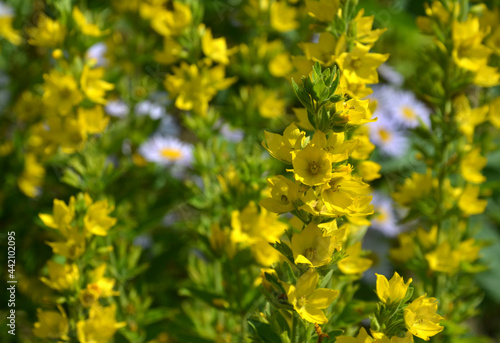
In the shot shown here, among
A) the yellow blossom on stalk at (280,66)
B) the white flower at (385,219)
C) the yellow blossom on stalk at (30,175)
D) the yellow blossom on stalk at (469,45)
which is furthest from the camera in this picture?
the white flower at (385,219)

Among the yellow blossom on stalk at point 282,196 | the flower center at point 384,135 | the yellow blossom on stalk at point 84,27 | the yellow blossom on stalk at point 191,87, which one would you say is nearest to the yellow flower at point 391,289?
the yellow blossom on stalk at point 282,196

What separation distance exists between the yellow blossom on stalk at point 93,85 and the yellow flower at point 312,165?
735mm

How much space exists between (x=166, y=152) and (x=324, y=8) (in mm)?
1239

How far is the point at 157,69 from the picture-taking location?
6.14 feet

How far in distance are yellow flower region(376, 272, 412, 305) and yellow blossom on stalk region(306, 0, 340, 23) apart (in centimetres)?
47

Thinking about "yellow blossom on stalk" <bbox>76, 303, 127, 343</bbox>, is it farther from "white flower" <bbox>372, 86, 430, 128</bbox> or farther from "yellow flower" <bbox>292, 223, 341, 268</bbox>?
"white flower" <bbox>372, 86, 430, 128</bbox>

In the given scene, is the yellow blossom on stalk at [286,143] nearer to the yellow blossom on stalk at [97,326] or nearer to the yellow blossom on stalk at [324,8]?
the yellow blossom on stalk at [324,8]

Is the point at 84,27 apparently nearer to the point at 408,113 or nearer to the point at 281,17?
the point at 281,17

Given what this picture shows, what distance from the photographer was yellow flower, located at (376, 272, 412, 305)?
0.80 meters

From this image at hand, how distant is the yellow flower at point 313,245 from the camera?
77 centimetres

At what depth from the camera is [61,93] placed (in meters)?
1.32

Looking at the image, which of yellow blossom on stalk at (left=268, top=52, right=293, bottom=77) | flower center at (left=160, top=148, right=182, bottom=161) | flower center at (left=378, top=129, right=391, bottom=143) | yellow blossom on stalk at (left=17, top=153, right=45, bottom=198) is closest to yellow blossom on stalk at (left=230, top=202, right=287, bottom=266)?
yellow blossom on stalk at (left=268, top=52, right=293, bottom=77)

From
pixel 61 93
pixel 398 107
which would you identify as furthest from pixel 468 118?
pixel 398 107

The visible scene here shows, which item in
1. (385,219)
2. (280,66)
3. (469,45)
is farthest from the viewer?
(385,219)
